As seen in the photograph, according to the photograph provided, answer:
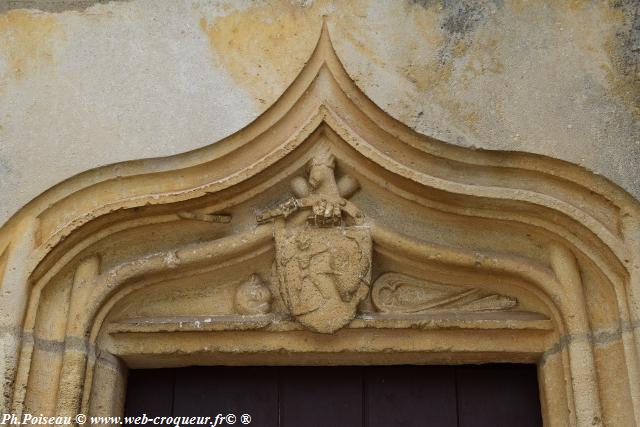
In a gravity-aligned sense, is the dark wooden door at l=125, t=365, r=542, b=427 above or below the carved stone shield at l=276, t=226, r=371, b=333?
below

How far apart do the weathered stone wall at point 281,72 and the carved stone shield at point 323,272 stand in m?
0.37

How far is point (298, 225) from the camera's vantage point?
2.45 meters

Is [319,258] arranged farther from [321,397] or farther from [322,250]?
[321,397]

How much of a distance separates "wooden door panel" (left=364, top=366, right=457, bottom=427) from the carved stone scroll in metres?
0.20

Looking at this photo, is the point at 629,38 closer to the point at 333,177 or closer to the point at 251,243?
the point at 333,177

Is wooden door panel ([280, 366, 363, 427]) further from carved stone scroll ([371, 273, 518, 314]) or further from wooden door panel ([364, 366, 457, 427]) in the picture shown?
carved stone scroll ([371, 273, 518, 314])

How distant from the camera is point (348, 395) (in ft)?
8.25

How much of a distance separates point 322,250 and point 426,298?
14.4 inches

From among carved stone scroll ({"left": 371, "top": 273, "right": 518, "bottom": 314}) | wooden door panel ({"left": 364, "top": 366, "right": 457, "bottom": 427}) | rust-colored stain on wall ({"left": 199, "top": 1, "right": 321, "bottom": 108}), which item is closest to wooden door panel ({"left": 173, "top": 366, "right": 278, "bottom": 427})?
wooden door panel ({"left": 364, "top": 366, "right": 457, "bottom": 427})

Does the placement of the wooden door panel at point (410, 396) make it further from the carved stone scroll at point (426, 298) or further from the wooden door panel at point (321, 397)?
the carved stone scroll at point (426, 298)

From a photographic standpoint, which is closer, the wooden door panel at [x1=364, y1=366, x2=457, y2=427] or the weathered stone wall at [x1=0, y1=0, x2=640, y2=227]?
the weathered stone wall at [x1=0, y1=0, x2=640, y2=227]

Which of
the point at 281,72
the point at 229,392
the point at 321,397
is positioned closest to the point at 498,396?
the point at 321,397

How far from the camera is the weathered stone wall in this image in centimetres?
235

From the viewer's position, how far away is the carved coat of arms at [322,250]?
2.35 metres
